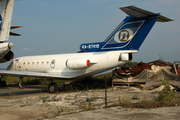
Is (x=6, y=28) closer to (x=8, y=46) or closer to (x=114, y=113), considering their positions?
(x=8, y=46)

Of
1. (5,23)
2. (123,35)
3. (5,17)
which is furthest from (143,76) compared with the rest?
(5,17)

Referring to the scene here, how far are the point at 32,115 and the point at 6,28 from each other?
9.14 m

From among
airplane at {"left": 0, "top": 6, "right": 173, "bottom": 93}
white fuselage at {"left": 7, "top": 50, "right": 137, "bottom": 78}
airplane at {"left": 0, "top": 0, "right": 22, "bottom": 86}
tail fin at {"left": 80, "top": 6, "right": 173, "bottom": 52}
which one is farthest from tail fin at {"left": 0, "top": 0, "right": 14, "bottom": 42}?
tail fin at {"left": 80, "top": 6, "right": 173, "bottom": 52}

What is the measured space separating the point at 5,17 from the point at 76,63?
6.26 metres

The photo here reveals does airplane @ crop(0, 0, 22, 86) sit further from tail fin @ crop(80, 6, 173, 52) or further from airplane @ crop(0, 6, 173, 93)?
tail fin @ crop(80, 6, 173, 52)

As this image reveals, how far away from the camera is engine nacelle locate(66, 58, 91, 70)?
11734 mm

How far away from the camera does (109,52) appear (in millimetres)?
11625

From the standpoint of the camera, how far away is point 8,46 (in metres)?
12.4

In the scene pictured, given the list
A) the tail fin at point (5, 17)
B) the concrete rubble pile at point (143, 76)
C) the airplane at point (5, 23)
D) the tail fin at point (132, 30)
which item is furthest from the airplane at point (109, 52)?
the tail fin at point (5, 17)

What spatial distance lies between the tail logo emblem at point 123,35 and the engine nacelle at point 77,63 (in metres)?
2.45

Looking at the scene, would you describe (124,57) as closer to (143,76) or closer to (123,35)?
(123,35)

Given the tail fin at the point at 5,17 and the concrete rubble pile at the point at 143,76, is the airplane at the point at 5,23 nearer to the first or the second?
the tail fin at the point at 5,17

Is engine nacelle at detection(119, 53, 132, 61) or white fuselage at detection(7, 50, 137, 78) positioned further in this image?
white fuselage at detection(7, 50, 137, 78)

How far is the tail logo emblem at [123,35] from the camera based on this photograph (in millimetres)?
11172
